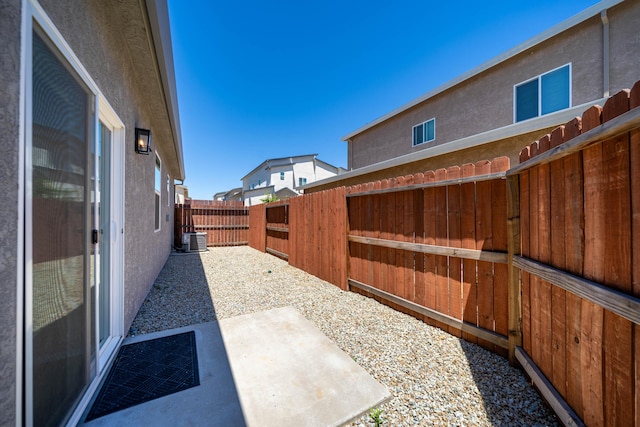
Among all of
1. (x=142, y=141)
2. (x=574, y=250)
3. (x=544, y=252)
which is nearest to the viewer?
(x=574, y=250)

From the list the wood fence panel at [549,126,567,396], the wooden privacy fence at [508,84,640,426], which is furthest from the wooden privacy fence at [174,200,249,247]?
the wood fence panel at [549,126,567,396]

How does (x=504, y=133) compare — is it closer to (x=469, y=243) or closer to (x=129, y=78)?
(x=469, y=243)

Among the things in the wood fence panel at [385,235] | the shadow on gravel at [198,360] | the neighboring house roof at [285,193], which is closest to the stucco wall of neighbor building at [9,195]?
the shadow on gravel at [198,360]

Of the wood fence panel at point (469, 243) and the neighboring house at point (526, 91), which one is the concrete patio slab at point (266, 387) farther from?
the neighboring house at point (526, 91)

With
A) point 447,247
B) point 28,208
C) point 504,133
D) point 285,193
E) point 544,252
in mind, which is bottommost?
point 447,247

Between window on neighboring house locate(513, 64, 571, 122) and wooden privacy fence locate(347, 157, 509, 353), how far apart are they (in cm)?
527

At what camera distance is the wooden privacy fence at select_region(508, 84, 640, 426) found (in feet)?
3.89

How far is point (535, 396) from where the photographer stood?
193 cm

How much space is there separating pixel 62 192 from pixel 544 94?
896cm

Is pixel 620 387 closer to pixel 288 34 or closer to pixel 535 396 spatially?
pixel 535 396

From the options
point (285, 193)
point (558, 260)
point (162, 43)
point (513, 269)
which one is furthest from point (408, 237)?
point (285, 193)

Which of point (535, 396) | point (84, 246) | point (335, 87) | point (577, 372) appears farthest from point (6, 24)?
point (335, 87)

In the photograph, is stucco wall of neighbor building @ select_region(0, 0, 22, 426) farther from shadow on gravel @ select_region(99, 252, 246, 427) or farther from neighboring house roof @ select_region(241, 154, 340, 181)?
neighboring house roof @ select_region(241, 154, 340, 181)

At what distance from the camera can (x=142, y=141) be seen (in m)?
3.35
